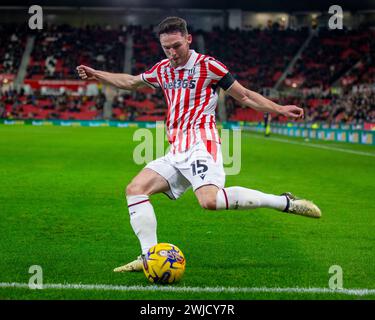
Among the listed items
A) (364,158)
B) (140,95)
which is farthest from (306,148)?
(140,95)

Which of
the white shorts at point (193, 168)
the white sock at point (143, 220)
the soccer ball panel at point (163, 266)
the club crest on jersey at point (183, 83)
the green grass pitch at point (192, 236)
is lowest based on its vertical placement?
the green grass pitch at point (192, 236)

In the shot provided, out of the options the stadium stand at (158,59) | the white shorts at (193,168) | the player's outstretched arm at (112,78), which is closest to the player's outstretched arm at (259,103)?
the white shorts at (193,168)

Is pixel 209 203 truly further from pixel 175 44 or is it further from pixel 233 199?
pixel 175 44

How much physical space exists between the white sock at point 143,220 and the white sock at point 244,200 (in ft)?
2.21

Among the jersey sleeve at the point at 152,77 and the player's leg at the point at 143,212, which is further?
the jersey sleeve at the point at 152,77

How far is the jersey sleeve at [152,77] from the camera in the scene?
6.85m

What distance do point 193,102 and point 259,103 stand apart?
0.67m

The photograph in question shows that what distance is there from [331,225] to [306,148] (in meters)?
18.9

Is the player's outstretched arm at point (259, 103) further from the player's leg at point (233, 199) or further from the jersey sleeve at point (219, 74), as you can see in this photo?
the player's leg at point (233, 199)

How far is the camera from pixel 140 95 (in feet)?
209

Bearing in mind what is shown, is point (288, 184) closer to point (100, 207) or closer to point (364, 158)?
point (100, 207)

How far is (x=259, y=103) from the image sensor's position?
664cm

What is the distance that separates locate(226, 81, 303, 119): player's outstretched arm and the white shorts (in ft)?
1.78

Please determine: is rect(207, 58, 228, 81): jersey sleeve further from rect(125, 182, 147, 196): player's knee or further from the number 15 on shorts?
rect(125, 182, 147, 196): player's knee
